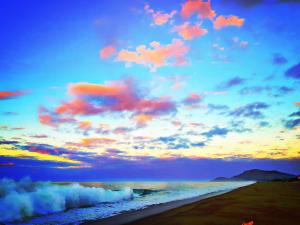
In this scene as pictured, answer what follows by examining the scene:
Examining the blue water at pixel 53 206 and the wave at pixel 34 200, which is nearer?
the blue water at pixel 53 206

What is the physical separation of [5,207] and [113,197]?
1960cm

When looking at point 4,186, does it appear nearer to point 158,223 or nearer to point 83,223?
point 83,223

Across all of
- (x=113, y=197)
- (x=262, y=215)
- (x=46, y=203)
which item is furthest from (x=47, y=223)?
(x=113, y=197)

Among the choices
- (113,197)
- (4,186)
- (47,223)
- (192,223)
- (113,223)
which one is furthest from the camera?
(113,197)

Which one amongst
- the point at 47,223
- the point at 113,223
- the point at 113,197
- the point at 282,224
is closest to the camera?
the point at 282,224

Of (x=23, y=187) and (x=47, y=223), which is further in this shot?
(x=23, y=187)

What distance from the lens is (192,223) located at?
487 inches

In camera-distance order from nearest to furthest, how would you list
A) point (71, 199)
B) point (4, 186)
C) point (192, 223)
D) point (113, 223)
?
point (192, 223) < point (113, 223) < point (4, 186) < point (71, 199)

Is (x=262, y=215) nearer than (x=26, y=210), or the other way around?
(x=262, y=215)

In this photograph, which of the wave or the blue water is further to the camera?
the wave

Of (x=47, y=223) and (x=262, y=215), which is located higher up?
(x=262, y=215)

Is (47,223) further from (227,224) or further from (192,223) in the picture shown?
(227,224)

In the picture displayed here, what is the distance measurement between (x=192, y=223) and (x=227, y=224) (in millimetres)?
1518

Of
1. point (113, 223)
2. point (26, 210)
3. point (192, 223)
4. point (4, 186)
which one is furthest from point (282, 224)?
point (4, 186)
